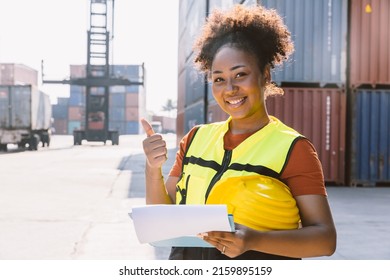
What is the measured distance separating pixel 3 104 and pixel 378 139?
63.6 feet

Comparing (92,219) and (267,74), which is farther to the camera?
(92,219)

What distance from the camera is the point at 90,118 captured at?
34.9 metres

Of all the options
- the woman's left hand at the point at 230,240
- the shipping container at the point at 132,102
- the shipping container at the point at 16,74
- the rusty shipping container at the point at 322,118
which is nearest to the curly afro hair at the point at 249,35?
the woman's left hand at the point at 230,240

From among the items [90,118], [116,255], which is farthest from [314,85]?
[90,118]

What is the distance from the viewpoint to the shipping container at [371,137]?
1316 cm

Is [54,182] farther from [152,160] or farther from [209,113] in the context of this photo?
[152,160]

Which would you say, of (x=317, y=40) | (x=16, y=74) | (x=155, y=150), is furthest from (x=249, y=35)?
(x=16, y=74)

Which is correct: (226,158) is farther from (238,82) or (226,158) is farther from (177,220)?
(177,220)

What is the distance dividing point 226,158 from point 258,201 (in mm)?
206

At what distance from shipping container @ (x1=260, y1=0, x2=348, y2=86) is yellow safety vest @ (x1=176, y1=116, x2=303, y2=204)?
11195 mm

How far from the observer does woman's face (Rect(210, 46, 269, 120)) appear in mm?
1916

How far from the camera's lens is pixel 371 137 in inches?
521

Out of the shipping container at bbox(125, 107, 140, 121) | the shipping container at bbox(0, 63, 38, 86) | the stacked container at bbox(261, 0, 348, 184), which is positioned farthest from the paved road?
the shipping container at bbox(125, 107, 140, 121)

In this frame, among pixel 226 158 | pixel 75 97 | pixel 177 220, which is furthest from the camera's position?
pixel 75 97
